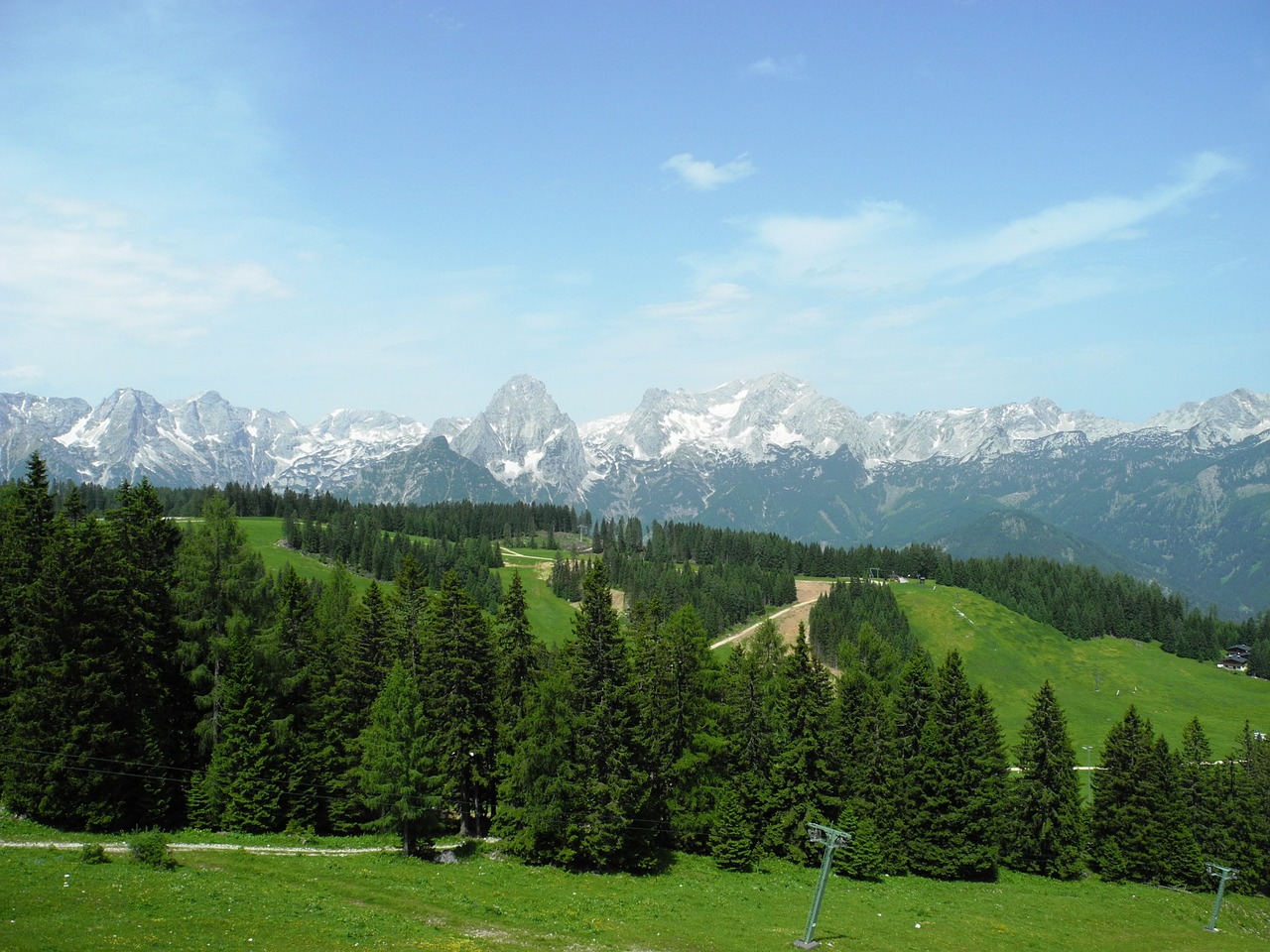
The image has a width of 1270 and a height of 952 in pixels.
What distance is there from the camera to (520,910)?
3984 centimetres

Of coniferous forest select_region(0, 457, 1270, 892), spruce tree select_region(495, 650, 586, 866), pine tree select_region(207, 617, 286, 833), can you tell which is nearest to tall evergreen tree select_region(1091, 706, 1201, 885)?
coniferous forest select_region(0, 457, 1270, 892)

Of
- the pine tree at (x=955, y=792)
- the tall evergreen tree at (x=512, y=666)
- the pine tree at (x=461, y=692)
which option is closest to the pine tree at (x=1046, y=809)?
the pine tree at (x=955, y=792)

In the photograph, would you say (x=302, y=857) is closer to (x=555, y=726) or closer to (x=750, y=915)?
(x=555, y=726)

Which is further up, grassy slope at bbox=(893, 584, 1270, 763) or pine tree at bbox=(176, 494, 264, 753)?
pine tree at bbox=(176, 494, 264, 753)

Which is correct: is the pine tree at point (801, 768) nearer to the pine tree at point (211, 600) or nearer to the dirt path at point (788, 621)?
the pine tree at point (211, 600)

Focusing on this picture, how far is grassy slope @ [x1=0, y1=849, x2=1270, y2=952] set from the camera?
29875 millimetres

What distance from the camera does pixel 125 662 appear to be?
155 feet

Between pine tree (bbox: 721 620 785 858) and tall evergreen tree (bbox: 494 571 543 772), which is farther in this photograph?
pine tree (bbox: 721 620 785 858)

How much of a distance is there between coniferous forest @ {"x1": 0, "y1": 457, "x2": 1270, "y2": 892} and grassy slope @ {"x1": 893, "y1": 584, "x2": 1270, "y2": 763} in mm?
72080

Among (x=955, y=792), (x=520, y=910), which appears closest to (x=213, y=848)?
(x=520, y=910)

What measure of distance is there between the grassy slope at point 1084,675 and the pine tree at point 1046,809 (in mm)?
64255

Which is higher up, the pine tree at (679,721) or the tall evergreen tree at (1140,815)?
the pine tree at (679,721)

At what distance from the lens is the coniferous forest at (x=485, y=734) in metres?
46.2

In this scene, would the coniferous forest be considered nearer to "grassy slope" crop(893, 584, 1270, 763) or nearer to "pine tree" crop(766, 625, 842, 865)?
"pine tree" crop(766, 625, 842, 865)
